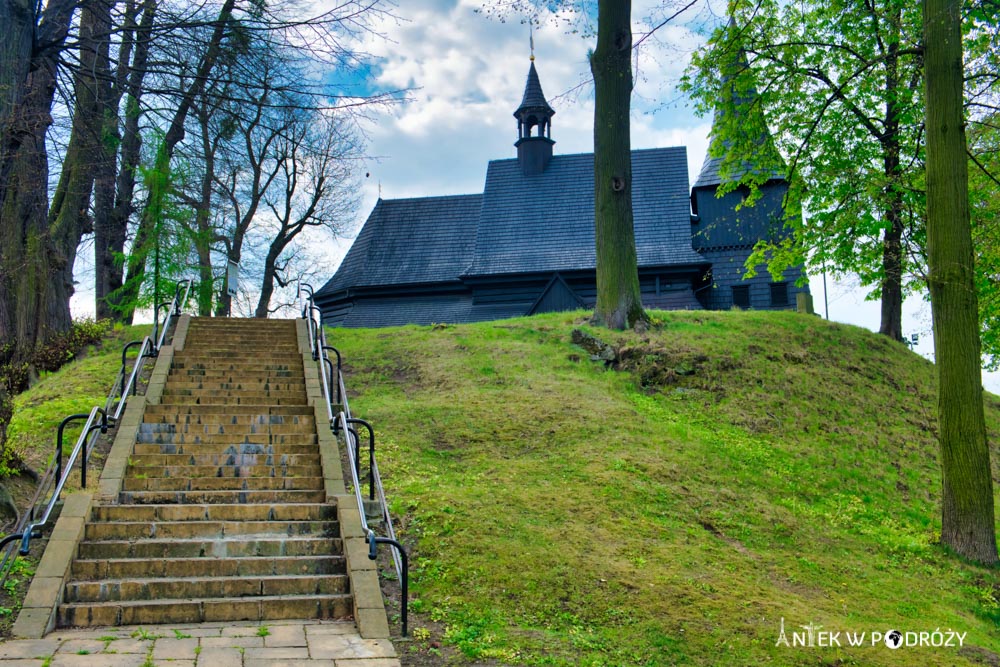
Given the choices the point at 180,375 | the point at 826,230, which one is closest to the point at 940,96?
the point at 826,230

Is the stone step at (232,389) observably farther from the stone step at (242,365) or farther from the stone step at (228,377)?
the stone step at (242,365)

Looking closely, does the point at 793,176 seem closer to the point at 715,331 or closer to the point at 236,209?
the point at 715,331

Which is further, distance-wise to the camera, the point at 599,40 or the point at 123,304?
the point at 123,304

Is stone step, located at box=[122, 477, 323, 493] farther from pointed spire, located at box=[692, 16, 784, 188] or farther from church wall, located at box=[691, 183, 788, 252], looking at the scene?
church wall, located at box=[691, 183, 788, 252]

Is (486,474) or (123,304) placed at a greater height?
(123,304)

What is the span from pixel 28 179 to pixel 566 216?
2007 cm

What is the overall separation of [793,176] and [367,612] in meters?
12.7

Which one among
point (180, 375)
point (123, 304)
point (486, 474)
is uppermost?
point (123, 304)

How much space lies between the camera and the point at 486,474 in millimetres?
11148

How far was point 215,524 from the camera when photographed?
336 inches

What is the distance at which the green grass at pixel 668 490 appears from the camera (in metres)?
7.61

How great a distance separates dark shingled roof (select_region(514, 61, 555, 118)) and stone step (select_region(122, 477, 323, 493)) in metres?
25.3

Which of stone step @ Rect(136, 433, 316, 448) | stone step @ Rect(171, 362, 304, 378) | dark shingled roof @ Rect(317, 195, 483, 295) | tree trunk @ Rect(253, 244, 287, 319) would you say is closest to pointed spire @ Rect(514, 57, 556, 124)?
dark shingled roof @ Rect(317, 195, 483, 295)

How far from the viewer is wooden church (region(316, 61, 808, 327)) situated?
28.2 metres
